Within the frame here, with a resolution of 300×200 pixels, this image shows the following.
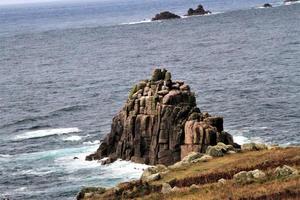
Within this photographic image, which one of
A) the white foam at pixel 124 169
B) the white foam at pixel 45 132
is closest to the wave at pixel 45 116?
the white foam at pixel 45 132

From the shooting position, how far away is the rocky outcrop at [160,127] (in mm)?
68812

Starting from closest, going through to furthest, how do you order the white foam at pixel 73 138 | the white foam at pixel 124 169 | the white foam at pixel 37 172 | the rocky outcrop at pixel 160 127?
1. the white foam at pixel 124 169
2. the rocky outcrop at pixel 160 127
3. the white foam at pixel 37 172
4. the white foam at pixel 73 138

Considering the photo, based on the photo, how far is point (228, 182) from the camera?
38.2 metres

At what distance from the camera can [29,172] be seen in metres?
72.1

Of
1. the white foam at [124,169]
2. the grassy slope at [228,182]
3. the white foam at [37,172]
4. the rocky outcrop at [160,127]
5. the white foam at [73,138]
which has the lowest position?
the white foam at [37,172]

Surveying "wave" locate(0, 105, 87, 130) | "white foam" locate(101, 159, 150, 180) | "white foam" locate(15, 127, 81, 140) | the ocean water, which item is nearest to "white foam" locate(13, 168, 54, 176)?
the ocean water

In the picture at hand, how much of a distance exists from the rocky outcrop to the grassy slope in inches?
720

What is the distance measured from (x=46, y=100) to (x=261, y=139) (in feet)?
168

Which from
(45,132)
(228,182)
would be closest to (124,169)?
(45,132)

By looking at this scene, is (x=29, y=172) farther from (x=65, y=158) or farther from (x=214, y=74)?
(x=214, y=74)

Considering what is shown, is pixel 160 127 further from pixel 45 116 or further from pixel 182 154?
pixel 45 116

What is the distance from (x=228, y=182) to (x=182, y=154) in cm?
3156

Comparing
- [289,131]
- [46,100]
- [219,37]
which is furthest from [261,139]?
[219,37]

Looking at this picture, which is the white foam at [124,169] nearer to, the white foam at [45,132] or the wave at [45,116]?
the white foam at [45,132]
